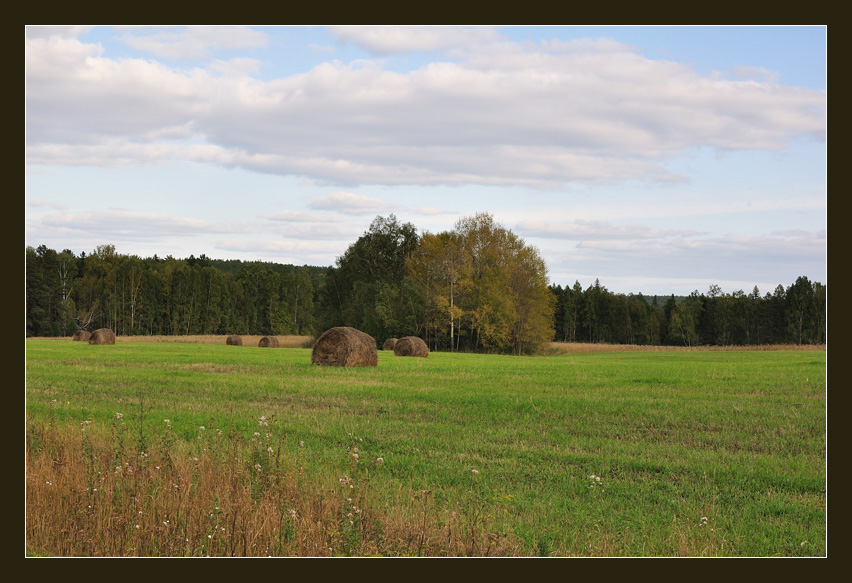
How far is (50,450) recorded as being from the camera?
→ 9703 millimetres

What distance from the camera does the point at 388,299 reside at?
198ft

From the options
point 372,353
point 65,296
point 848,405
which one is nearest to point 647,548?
point 848,405

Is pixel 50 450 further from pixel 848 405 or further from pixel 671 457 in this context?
pixel 848 405

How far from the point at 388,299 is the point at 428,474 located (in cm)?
5152

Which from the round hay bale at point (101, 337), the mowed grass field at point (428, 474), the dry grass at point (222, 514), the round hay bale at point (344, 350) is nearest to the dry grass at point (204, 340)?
the round hay bale at point (101, 337)

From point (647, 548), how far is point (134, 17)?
7.87 meters

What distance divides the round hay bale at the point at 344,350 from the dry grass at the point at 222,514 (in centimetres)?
1624

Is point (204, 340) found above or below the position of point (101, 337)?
below

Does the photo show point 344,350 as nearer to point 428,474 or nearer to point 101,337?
point 428,474

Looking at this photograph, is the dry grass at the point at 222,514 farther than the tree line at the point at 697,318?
No

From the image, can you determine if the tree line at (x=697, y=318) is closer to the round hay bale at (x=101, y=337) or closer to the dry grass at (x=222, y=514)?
the round hay bale at (x=101, y=337)

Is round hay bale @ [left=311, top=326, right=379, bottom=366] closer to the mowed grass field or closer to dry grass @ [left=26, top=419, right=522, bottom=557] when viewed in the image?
the mowed grass field

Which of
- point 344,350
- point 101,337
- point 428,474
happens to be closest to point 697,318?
point 101,337

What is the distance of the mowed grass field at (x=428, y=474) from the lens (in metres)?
6.68
